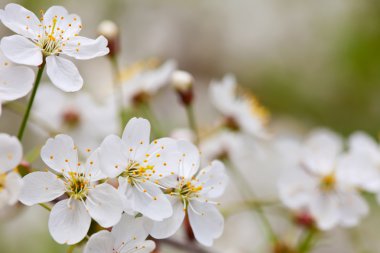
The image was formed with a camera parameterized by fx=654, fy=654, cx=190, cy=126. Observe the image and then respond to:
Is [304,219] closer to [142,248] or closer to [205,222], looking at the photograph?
[205,222]

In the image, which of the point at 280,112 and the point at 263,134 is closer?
the point at 263,134

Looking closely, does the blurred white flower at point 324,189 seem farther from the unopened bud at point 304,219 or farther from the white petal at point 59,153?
the white petal at point 59,153

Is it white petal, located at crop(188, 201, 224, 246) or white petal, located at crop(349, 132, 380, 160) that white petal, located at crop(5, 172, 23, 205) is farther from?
white petal, located at crop(349, 132, 380, 160)

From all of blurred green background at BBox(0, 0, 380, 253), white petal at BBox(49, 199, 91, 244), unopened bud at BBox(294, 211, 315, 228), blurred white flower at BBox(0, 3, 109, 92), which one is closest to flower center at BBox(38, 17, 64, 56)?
blurred white flower at BBox(0, 3, 109, 92)

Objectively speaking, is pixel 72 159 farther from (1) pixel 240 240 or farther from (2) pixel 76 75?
(1) pixel 240 240

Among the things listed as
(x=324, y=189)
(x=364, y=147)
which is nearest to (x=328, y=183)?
(x=324, y=189)

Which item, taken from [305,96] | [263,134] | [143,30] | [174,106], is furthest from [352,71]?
[263,134]

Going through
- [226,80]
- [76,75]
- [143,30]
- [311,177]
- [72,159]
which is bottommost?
[143,30]
